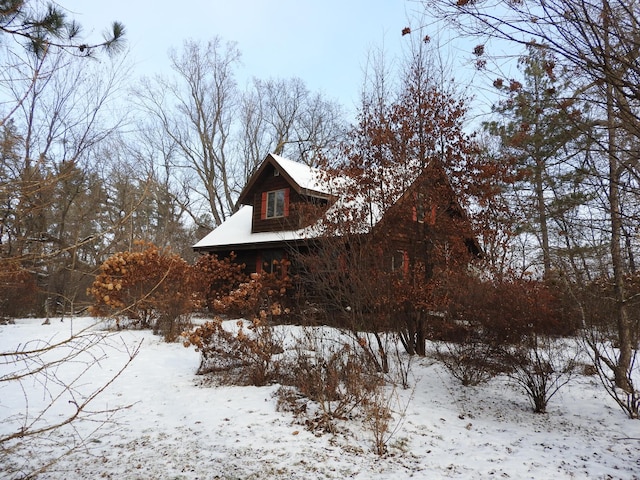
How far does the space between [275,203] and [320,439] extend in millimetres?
12042

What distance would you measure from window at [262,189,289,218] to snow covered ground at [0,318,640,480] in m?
9.43

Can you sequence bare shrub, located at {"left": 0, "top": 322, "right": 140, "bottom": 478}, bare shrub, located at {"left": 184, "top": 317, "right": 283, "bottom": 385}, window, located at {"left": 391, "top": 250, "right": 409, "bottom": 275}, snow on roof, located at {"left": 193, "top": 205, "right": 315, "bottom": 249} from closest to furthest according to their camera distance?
bare shrub, located at {"left": 0, "top": 322, "right": 140, "bottom": 478} < bare shrub, located at {"left": 184, "top": 317, "right": 283, "bottom": 385} < window, located at {"left": 391, "top": 250, "right": 409, "bottom": 275} < snow on roof, located at {"left": 193, "top": 205, "right": 315, "bottom": 249}

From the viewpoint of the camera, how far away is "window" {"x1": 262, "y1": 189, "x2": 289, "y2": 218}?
15.4 meters

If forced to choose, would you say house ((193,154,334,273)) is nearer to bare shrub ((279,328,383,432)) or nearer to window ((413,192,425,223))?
window ((413,192,425,223))

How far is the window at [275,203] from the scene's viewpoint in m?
15.4

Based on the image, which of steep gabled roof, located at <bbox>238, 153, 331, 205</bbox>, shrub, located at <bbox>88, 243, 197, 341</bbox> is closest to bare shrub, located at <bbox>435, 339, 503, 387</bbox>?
shrub, located at <bbox>88, 243, 197, 341</bbox>

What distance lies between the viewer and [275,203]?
15.8 meters

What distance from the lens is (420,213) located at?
862cm

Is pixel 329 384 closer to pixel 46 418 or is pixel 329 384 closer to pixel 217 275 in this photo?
pixel 46 418

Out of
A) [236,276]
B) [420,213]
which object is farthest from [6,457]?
[236,276]

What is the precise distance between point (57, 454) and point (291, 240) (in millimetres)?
9971

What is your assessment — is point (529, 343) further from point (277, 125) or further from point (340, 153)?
point (277, 125)

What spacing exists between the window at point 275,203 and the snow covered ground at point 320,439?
30.9 ft

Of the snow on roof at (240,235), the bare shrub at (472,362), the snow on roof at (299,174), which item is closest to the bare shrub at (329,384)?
the bare shrub at (472,362)
